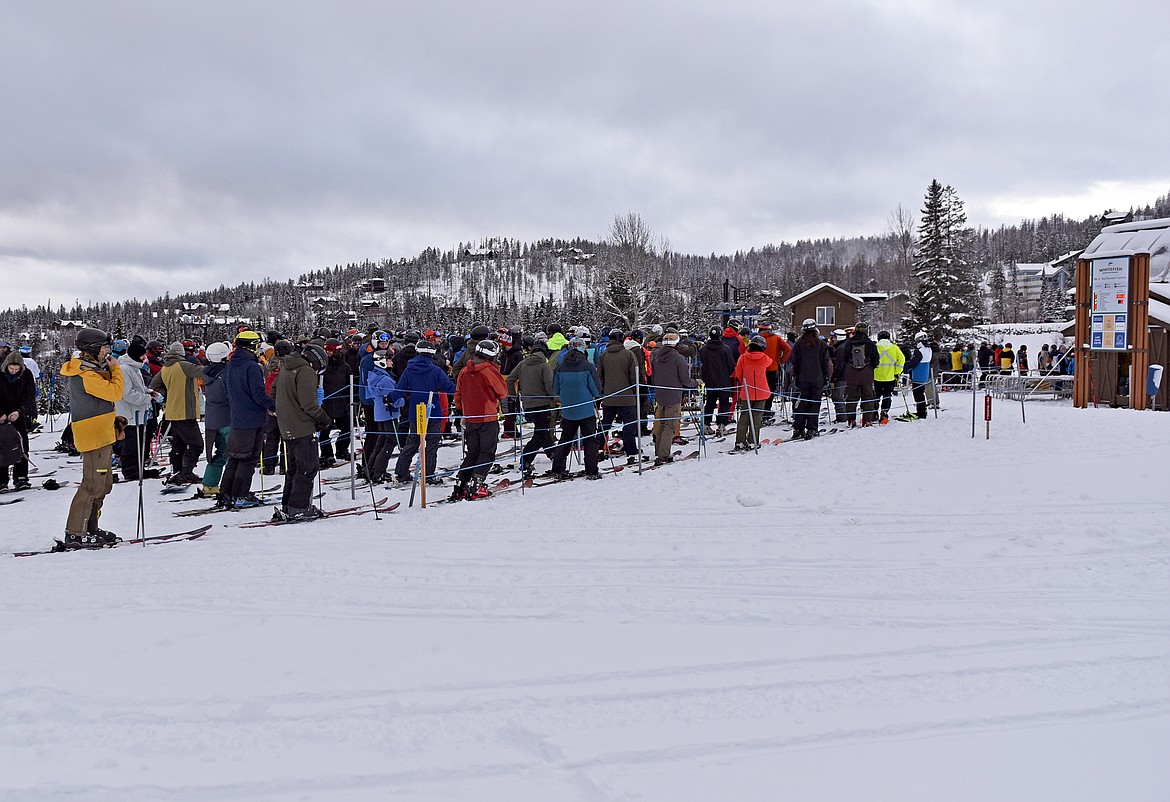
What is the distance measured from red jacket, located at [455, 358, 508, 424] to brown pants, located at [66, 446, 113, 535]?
3.89 meters

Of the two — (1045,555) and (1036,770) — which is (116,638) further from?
(1045,555)

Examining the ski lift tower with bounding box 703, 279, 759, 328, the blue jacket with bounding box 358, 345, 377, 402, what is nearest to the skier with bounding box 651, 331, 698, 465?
the blue jacket with bounding box 358, 345, 377, 402

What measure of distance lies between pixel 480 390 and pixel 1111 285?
52.4ft

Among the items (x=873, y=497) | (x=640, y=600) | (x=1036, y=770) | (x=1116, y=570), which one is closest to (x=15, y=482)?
(x=640, y=600)

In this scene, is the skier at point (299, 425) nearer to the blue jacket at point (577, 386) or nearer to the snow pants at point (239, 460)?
the snow pants at point (239, 460)

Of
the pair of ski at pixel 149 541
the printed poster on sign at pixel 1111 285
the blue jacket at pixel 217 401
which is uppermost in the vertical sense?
the printed poster on sign at pixel 1111 285

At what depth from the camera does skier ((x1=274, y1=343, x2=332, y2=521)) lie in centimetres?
865

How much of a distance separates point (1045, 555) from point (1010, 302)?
12749 centimetres

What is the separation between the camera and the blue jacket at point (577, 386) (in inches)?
415

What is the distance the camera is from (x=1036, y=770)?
11.7ft

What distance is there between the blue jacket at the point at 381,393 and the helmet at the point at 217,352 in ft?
6.32

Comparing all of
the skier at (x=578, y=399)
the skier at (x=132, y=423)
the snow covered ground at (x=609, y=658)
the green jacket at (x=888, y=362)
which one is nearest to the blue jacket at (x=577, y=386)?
the skier at (x=578, y=399)

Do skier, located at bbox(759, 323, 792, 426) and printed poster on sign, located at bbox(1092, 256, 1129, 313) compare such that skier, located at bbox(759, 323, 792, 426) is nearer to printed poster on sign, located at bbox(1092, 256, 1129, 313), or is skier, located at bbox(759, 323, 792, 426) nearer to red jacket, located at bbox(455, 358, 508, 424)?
red jacket, located at bbox(455, 358, 508, 424)

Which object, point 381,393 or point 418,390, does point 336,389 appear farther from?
point 418,390
